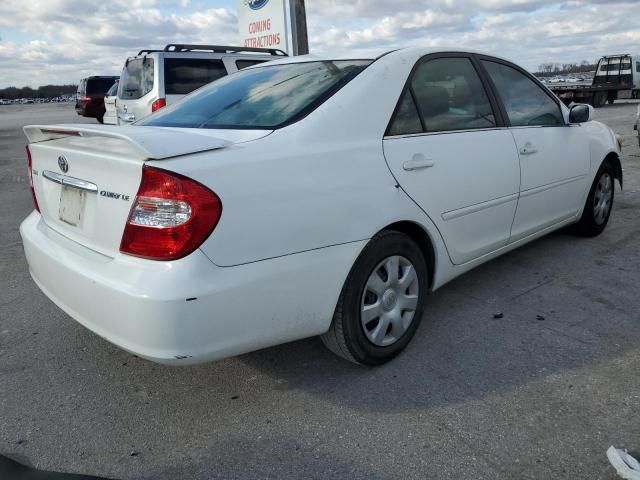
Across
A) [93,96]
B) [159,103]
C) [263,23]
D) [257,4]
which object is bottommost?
[159,103]

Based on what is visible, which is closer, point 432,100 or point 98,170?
point 98,170

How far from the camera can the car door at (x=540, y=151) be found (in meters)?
3.69

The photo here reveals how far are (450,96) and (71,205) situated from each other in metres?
2.19

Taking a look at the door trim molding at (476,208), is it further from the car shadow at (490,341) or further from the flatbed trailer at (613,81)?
the flatbed trailer at (613,81)

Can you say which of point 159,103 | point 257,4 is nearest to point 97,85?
point 257,4

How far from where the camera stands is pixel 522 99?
390cm

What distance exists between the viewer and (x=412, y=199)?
281 centimetres

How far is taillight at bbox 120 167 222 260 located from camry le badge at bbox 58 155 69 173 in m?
0.67

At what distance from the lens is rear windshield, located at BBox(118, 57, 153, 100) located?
8.86 meters

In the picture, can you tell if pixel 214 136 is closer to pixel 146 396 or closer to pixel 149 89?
pixel 146 396

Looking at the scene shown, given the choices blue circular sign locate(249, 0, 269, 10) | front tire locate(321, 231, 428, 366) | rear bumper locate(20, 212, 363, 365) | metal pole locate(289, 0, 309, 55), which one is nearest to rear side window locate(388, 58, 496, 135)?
front tire locate(321, 231, 428, 366)

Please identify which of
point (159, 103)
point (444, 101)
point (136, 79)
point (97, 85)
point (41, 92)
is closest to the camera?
point (444, 101)

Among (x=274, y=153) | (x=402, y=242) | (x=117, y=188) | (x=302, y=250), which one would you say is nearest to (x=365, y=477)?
(x=302, y=250)

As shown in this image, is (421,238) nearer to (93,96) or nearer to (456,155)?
(456,155)
